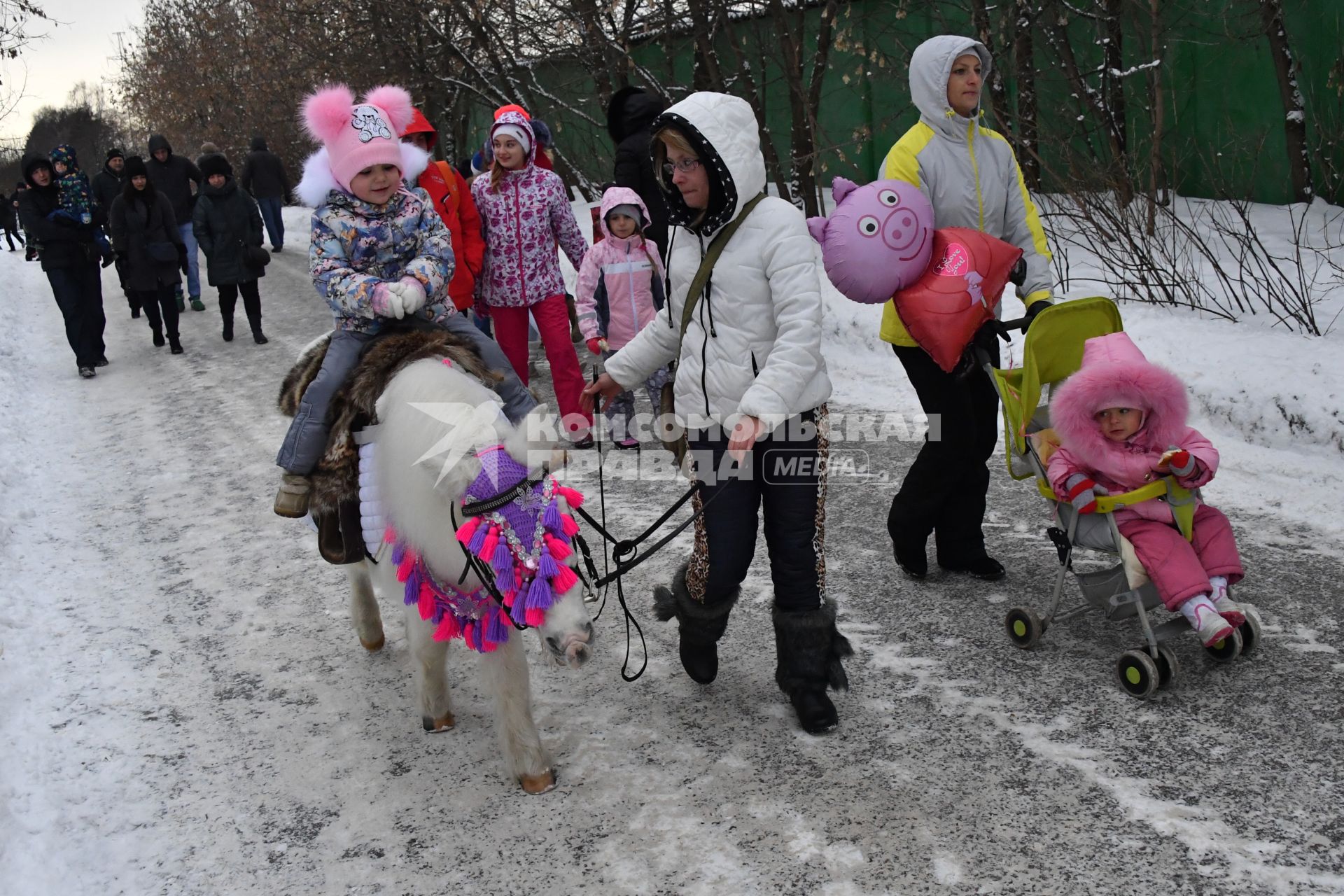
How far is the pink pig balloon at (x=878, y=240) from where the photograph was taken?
4020 mm

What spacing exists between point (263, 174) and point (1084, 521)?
17.2 m

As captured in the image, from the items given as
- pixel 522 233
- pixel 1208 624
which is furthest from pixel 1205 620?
pixel 522 233

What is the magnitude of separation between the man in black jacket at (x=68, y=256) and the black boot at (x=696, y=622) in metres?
9.33

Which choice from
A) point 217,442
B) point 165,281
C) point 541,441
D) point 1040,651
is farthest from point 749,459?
point 165,281

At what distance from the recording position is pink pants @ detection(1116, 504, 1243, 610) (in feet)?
12.0

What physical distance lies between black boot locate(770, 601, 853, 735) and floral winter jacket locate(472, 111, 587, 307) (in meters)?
4.18

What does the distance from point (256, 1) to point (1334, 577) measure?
809 inches

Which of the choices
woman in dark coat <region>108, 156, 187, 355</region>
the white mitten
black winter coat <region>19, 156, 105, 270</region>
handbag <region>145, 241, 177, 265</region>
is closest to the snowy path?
the white mitten

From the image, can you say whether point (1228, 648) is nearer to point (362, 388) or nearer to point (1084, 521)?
point (1084, 521)

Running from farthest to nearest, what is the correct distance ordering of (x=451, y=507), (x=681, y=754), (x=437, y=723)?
(x=437, y=723) < (x=681, y=754) < (x=451, y=507)

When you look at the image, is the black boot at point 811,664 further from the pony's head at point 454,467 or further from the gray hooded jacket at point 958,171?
the gray hooded jacket at point 958,171

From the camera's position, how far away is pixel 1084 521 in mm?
3971

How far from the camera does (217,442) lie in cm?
803

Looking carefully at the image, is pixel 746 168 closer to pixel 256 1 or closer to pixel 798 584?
pixel 798 584
